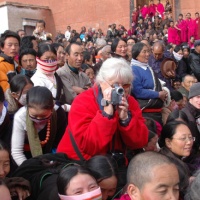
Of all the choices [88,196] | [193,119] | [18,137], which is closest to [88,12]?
[193,119]

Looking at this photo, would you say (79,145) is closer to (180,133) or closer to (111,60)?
(111,60)

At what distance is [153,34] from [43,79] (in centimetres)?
1299

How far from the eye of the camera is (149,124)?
3.85 meters

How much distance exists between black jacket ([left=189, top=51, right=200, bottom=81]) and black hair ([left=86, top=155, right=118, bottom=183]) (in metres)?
5.74

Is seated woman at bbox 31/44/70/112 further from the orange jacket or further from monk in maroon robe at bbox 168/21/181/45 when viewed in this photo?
monk in maroon robe at bbox 168/21/181/45

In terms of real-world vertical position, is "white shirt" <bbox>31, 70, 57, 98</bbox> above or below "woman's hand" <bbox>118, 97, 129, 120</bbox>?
above

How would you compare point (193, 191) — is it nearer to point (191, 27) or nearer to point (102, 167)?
point (102, 167)

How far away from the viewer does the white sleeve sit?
10.0 ft

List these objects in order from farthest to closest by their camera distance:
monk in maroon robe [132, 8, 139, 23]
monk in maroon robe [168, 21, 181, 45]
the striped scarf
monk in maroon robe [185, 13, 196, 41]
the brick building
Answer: the brick building, monk in maroon robe [132, 8, 139, 23], monk in maroon robe [185, 13, 196, 41], monk in maroon robe [168, 21, 181, 45], the striped scarf

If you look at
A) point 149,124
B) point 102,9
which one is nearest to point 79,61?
point 149,124

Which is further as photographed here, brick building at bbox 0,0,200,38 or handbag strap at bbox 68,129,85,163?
brick building at bbox 0,0,200,38

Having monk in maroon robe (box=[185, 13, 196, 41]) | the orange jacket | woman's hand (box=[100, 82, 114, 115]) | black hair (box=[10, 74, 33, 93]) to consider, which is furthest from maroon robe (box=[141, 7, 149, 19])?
woman's hand (box=[100, 82, 114, 115])

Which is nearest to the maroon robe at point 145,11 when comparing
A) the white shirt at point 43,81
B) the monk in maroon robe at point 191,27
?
the monk in maroon robe at point 191,27

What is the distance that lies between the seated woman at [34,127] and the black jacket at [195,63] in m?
5.40
